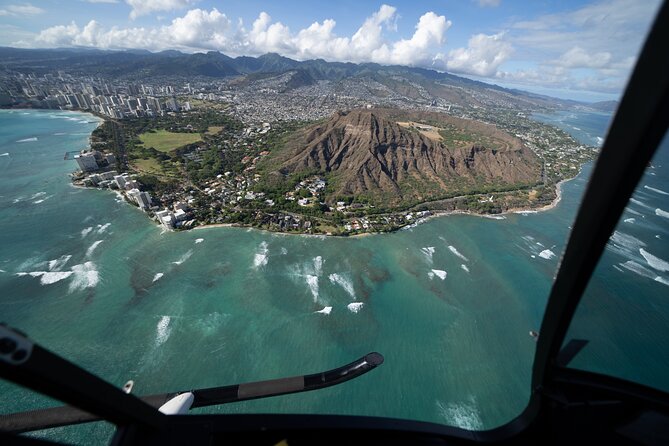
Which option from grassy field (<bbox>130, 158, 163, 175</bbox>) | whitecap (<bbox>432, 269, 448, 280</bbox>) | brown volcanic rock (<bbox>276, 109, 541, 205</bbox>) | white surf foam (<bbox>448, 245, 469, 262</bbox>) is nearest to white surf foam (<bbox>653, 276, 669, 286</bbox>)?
white surf foam (<bbox>448, 245, 469, 262</bbox>)

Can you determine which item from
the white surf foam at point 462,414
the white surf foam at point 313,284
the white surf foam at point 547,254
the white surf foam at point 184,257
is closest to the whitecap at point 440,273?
the white surf foam at point 462,414

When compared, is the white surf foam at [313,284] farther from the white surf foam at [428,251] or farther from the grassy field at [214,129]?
the grassy field at [214,129]

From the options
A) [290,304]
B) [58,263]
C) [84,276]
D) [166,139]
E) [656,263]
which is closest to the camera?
[290,304]

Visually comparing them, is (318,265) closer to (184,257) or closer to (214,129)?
(184,257)

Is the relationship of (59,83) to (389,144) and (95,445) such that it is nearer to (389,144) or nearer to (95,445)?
(389,144)

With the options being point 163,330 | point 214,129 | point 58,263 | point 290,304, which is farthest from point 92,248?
point 214,129

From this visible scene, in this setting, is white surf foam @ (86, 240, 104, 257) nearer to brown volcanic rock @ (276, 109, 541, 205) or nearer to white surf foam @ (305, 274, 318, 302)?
white surf foam @ (305, 274, 318, 302)

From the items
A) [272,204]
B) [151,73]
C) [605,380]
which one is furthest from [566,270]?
[151,73]
